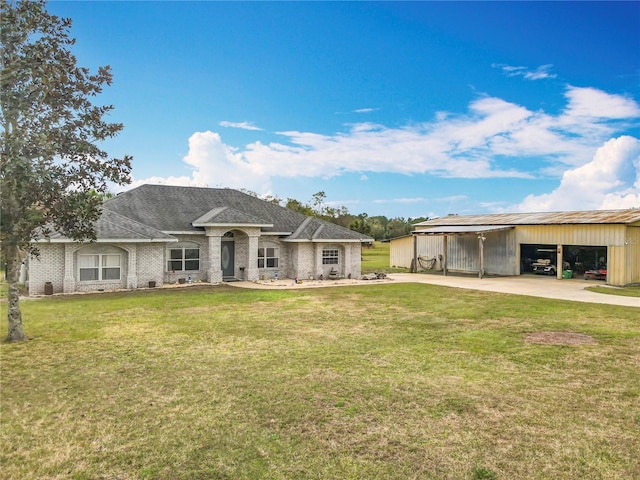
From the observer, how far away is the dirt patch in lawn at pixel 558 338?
10977mm

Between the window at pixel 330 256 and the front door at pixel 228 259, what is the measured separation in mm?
5804

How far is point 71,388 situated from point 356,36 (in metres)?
22.2

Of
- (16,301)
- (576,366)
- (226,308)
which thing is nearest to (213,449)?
(576,366)

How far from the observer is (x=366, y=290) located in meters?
21.6

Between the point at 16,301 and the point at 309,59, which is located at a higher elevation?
the point at 309,59

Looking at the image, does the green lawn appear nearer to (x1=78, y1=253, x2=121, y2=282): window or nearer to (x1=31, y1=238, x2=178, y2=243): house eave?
(x1=31, y1=238, x2=178, y2=243): house eave

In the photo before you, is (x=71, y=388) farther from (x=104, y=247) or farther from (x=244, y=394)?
(x=104, y=247)

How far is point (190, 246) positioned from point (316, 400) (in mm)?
19079

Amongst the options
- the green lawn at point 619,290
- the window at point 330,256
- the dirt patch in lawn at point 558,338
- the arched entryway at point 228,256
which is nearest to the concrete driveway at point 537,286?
the green lawn at point 619,290

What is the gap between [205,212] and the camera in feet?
85.7

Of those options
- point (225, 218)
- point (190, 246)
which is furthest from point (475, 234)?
point (190, 246)

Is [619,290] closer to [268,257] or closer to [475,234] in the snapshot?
[475,234]

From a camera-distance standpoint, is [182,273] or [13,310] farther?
[182,273]

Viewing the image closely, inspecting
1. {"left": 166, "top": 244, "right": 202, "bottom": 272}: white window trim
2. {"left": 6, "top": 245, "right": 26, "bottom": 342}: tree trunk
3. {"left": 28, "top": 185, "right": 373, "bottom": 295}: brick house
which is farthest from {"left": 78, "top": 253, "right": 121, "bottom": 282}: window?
{"left": 6, "top": 245, "right": 26, "bottom": 342}: tree trunk
